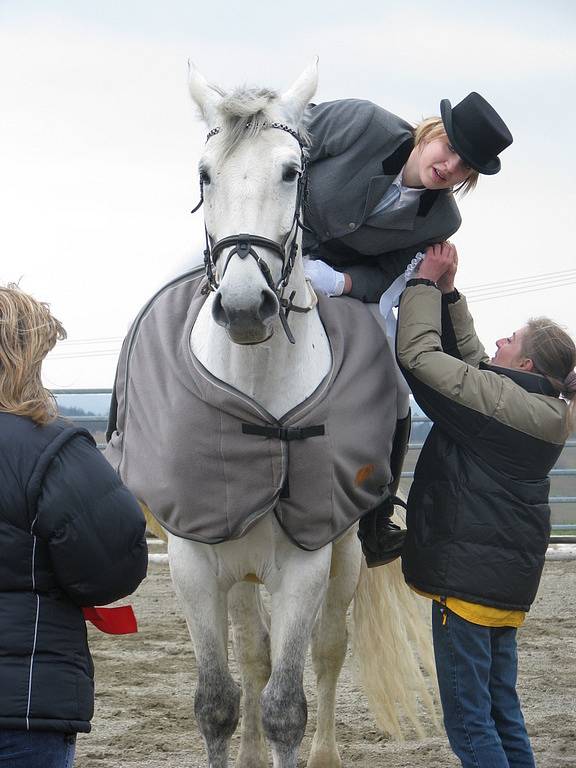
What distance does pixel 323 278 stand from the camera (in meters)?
3.65

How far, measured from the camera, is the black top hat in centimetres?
338

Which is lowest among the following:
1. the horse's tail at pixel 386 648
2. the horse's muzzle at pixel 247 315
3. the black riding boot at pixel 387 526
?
the horse's tail at pixel 386 648

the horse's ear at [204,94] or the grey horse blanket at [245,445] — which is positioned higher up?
the horse's ear at [204,94]

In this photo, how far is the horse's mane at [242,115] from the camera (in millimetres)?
2990

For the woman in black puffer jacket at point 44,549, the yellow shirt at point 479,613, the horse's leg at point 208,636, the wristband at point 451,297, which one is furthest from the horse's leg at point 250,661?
the woman in black puffer jacket at point 44,549

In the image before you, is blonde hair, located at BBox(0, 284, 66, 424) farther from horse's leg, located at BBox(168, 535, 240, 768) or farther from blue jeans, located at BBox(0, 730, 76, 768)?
horse's leg, located at BBox(168, 535, 240, 768)

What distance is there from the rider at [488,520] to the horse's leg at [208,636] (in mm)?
635

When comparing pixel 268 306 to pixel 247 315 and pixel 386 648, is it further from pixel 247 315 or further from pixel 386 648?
pixel 386 648

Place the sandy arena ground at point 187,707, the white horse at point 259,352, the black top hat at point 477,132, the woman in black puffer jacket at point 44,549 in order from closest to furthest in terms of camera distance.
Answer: the woman in black puffer jacket at point 44,549, the white horse at point 259,352, the black top hat at point 477,132, the sandy arena ground at point 187,707

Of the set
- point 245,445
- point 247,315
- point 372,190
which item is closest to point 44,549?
point 247,315

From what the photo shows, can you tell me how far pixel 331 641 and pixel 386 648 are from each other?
37 centimetres

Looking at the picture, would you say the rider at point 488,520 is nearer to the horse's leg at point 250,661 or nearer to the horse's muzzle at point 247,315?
the horse's muzzle at point 247,315

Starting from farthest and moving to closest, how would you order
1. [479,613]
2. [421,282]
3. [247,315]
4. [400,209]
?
1. [400,209]
2. [421,282]
3. [479,613]
4. [247,315]

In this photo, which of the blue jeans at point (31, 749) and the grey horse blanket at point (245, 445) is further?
the grey horse blanket at point (245, 445)
